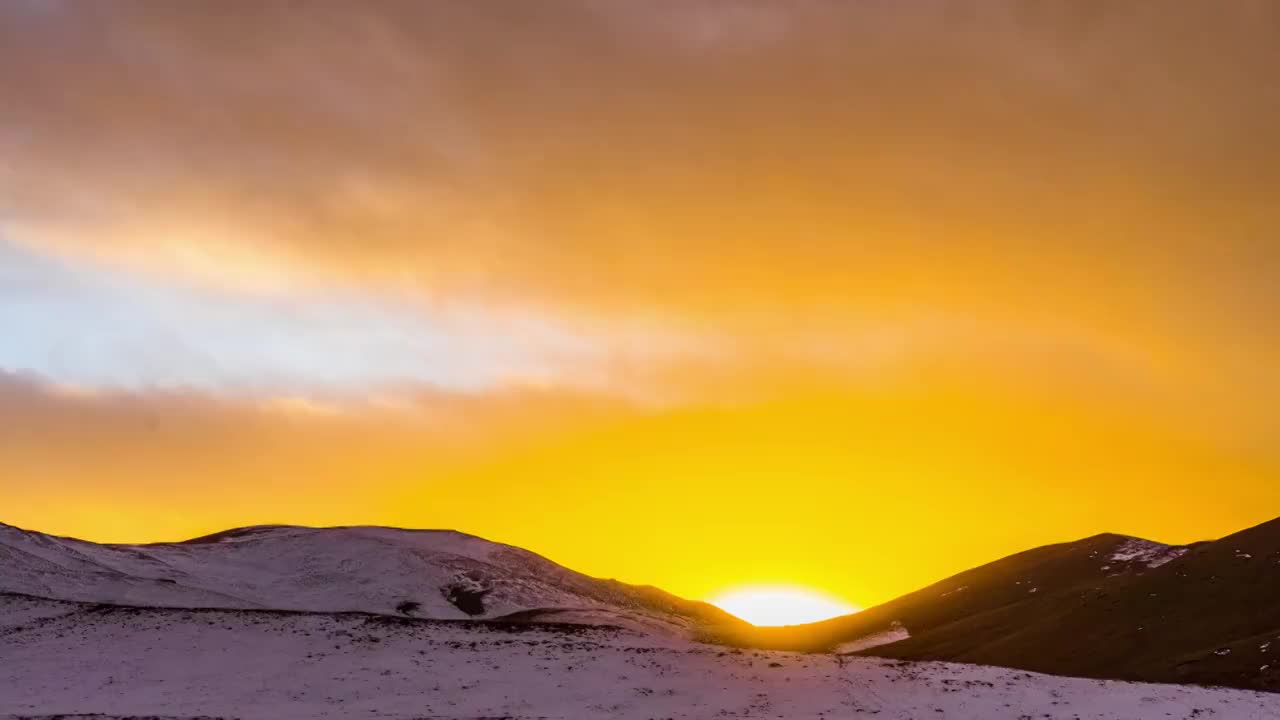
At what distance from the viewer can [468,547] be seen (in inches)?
4186

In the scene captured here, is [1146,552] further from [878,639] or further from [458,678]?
[458,678]

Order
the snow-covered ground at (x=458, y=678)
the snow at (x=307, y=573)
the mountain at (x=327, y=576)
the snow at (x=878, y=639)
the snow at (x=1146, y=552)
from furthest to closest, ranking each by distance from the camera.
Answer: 1. the snow at (x=1146, y=552)
2. the snow at (x=878, y=639)
3. the mountain at (x=327, y=576)
4. the snow at (x=307, y=573)
5. the snow-covered ground at (x=458, y=678)

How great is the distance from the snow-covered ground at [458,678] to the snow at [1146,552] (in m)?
56.3

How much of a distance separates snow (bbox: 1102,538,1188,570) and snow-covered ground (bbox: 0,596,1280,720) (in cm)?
5625

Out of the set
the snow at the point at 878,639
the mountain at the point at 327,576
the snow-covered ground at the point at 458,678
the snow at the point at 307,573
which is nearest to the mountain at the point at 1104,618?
the snow at the point at 878,639

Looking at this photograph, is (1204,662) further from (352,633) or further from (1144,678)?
(352,633)

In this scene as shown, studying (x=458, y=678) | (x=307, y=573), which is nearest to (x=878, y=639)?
(x=307, y=573)

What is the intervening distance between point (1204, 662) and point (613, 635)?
35.5 metres

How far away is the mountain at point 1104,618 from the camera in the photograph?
248 ft

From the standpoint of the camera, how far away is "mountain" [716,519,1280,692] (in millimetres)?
75500

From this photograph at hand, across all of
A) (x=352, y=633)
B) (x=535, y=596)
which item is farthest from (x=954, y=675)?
(x=535, y=596)

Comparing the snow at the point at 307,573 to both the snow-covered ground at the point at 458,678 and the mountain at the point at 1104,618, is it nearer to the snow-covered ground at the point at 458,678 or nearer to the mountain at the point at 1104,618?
the snow-covered ground at the point at 458,678

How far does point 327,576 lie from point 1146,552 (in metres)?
73.5

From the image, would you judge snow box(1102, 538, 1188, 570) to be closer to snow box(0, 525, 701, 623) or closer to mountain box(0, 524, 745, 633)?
mountain box(0, 524, 745, 633)
